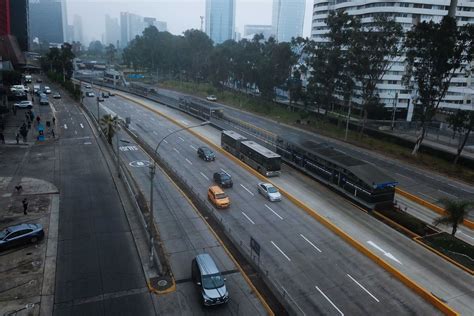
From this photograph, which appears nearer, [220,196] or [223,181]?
[220,196]

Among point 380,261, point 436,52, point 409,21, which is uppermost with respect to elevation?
point 409,21

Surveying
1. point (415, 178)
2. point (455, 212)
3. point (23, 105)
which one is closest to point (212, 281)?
point (455, 212)

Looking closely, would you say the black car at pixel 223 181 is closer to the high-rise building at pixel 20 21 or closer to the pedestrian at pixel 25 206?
the pedestrian at pixel 25 206

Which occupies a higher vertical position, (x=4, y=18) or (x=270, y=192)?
(x=4, y=18)

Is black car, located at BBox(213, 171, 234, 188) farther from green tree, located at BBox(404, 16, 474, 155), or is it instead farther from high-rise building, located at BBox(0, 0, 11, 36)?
high-rise building, located at BBox(0, 0, 11, 36)

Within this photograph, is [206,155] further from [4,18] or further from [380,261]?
[4,18]

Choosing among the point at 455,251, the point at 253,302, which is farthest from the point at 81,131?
the point at 455,251
